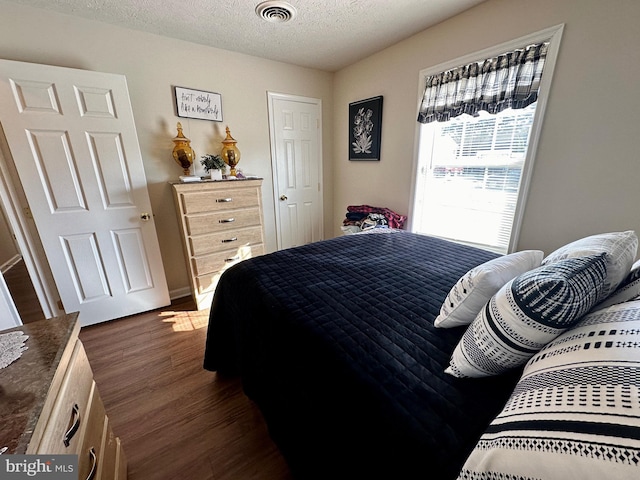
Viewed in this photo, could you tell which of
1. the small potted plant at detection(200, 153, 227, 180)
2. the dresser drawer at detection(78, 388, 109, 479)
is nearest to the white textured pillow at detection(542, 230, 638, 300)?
the dresser drawer at detection(78, 388, 109, 479)

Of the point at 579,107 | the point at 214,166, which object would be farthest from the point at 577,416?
the point at 214,166

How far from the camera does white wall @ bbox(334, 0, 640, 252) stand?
1.49 m

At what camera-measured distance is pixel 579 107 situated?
5.40ft

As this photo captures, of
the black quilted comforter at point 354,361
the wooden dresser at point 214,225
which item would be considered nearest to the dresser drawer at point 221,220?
the wooden dresser at point 214,225

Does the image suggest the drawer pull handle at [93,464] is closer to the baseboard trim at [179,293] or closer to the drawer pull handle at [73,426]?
the drawer pull handle at [73,426]

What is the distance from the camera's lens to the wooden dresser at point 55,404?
537 millimetres

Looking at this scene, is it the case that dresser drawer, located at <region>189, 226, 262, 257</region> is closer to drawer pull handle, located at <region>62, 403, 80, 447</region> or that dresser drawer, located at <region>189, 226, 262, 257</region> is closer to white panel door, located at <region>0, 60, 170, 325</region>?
white panel door, located at <region>0, 60, 170, 325</region>

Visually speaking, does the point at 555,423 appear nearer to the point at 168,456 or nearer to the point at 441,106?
the point at 168,456

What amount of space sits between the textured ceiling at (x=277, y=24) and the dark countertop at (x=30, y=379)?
2.19m

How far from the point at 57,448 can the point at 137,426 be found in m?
1.00

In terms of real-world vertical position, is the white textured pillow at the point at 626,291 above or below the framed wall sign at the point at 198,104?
below

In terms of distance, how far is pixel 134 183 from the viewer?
7.38 ft

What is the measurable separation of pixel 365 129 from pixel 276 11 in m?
1.51

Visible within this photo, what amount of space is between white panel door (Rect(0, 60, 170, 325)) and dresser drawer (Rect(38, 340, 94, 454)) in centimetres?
168
